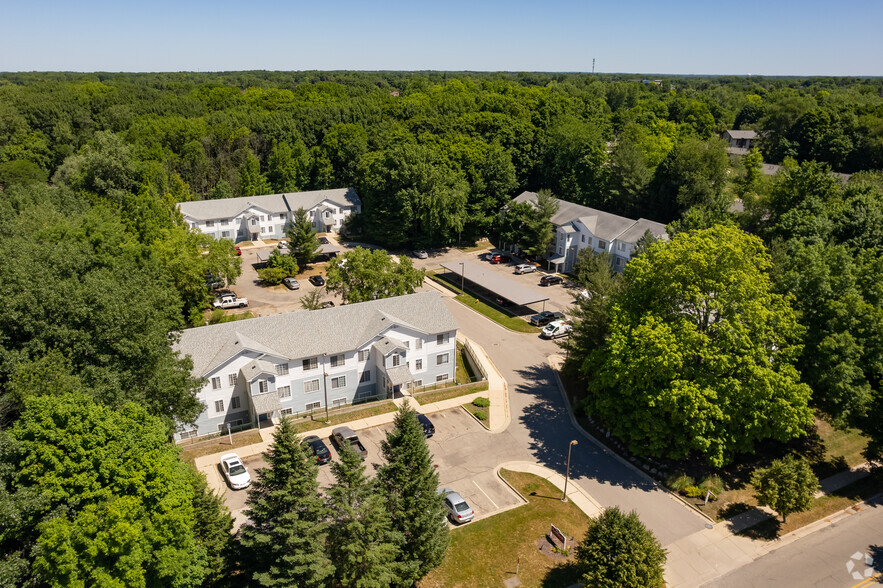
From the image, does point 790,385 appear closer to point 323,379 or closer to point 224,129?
point 323,379

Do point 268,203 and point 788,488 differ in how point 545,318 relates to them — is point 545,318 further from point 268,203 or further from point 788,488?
point 268,203

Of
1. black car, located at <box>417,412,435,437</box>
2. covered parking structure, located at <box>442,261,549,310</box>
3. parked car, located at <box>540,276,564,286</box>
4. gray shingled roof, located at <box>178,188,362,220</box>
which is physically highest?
gray shingled roof, located at <box>178,188,362,220</box>

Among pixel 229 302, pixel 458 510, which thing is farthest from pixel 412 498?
pixel 229 302

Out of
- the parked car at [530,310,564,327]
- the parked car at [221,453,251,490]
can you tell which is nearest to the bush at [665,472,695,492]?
the parked car at [530,310,564,327]

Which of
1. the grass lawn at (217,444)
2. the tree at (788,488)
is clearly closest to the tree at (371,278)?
the grass lawn at (217,444)

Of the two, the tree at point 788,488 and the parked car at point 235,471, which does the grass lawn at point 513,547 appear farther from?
the parked car at point 235,471

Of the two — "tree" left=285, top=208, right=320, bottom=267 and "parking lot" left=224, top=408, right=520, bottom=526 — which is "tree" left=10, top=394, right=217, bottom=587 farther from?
"tree" left=285, top=208, right=320, bottom=267
